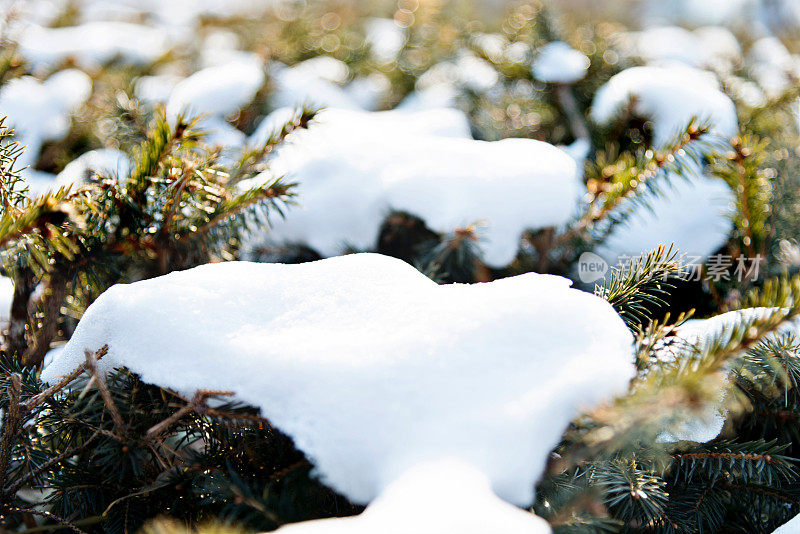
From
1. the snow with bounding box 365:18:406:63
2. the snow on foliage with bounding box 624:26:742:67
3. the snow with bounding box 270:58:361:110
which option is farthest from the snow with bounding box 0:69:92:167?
the snow on foliage with bounding box 624:26:742:67

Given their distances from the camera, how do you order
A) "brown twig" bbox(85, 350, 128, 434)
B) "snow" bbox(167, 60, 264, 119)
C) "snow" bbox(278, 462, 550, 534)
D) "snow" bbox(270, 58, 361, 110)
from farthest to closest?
"snow" bbox(270, 58, 361, 110) < "snow" bbox(167, 60, 264, 119) < "brown twig" bbox(85, 350, 128, 434) < "snow" bbox(278, 462, 550, 534)

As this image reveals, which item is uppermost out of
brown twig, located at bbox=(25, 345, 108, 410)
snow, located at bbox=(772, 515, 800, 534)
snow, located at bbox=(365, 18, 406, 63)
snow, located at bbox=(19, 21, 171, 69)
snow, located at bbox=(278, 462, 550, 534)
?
snow, located at bbox=(19, 21, 171, 69)

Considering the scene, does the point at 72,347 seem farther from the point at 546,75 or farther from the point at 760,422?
the point at 546,75

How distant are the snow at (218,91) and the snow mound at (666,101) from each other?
727 millimetres

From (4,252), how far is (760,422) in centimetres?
93

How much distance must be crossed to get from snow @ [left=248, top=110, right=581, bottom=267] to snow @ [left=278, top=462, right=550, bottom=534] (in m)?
0.42

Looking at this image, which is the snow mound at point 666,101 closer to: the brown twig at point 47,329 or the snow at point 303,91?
the snow at point 303,91

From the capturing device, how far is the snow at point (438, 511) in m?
0.40

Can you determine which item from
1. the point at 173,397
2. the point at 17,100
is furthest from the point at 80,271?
the point at 17,100

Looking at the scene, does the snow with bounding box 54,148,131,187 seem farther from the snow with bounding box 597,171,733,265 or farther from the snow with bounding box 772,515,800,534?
the snow with bounding box 772,515,800,534

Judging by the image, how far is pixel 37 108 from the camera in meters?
1.19

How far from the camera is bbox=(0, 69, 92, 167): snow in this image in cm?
114

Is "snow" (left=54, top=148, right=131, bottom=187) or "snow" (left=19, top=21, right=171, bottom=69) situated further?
"snow" (left=19, top=21, right=171, bottom=69)

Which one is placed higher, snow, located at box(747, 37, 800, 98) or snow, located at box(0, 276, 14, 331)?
snow, located at box(747, 37, 800, 98)
